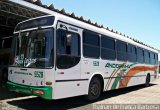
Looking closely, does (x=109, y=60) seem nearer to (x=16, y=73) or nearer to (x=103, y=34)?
(x=103, y=34)

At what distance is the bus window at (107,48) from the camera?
9.93 m

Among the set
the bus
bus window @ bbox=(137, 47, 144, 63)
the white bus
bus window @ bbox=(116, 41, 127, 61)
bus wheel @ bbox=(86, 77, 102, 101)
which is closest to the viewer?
the white bus

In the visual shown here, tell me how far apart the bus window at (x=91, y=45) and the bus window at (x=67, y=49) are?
0.51m

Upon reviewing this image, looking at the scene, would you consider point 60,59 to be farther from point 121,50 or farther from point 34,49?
point 121,50

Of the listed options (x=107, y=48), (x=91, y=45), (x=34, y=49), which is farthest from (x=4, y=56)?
(x=34, y=49)

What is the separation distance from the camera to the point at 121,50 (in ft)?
38.3

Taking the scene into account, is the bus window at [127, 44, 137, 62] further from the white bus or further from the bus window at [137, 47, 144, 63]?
the white bus

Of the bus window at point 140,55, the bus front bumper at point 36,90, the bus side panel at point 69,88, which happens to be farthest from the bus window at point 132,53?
the bus front bumper at point 36,90

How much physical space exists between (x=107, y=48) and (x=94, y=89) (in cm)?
204

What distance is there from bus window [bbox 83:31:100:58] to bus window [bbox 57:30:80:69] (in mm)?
508

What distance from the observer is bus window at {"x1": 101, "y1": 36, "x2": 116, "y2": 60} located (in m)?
9.93

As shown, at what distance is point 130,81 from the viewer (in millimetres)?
12727

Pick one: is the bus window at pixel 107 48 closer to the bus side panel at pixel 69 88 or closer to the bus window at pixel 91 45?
the bus window at pixel 91 45

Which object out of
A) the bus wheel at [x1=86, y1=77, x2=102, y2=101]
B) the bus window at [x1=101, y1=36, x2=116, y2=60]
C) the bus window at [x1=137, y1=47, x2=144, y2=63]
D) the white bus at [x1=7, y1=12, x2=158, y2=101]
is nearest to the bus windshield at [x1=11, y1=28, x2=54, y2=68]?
the white bus at [x1=7, y1=12, x2=158, y2=101]
